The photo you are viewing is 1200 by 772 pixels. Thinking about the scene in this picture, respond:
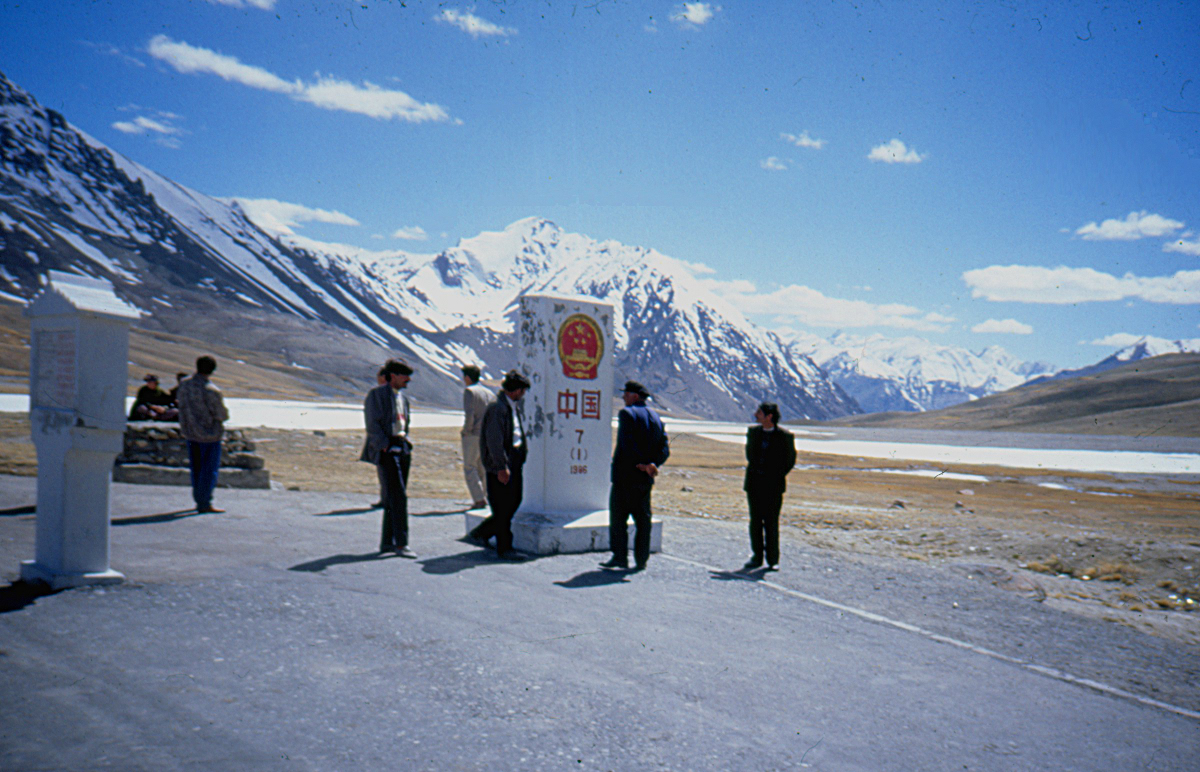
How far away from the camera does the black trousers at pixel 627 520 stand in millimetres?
9273

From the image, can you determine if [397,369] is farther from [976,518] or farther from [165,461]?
[976,518]

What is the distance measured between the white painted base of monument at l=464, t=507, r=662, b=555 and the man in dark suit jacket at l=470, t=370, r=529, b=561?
1.28 ft

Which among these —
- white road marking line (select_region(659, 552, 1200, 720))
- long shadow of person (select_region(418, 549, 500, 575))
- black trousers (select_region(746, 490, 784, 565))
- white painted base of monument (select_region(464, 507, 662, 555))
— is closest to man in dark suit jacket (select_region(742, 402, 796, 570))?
black trousers (select_region(746, 490, 784, 565))

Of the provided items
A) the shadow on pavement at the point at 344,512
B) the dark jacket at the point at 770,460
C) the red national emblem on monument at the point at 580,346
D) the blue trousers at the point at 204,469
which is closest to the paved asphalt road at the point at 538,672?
the dark jacket at the point at 770,460

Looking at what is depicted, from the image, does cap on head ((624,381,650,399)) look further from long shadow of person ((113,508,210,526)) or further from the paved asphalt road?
long shadow of person ((113,508,210,526))

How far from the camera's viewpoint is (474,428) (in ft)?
41.5

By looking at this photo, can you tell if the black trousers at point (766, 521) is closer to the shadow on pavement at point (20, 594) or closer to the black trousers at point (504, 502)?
the black trousers at point (504, 502)

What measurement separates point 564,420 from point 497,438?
158 cm

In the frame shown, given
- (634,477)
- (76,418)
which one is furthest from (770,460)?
(76,418)

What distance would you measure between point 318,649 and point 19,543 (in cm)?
496

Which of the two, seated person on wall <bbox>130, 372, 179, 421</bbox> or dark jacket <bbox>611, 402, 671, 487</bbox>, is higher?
seated person on wall <bbox>130, 372, 179, 421</bbox>

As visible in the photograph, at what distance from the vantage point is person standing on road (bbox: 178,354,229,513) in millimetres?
10867

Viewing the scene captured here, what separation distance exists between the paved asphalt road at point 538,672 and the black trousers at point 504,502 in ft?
1.55

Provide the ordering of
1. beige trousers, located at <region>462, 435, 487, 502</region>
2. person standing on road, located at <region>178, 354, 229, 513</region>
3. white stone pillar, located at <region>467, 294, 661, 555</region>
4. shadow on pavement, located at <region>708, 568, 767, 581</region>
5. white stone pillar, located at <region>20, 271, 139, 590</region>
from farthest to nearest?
beige trousers, located at <region>462, 435, 487, 502</region>
person standing on road, located at <region>178, 354, 229, 513</region>
white stone pillar, located at <region>467, 294, 661, 555</region>
shadow on pavement, located at <region>708, 568, 767, 581</region>
white stone pillar, located at <region>20, 271, 139, 590</region>
